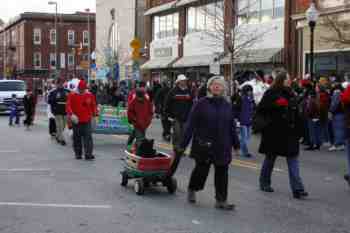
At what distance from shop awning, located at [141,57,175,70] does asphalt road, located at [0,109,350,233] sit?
102 ft

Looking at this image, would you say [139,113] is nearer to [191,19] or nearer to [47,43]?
[191,19]

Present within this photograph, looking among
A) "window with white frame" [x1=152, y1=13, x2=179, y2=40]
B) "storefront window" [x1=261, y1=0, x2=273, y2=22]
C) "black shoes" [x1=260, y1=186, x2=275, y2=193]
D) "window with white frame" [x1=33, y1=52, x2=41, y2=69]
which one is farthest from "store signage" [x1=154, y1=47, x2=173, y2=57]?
"window with white frame" [x1=33, y1=52, x2=41, y2=69]

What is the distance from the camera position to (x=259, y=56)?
32719mm

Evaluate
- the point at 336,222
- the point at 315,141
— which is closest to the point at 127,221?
the point at 336,222

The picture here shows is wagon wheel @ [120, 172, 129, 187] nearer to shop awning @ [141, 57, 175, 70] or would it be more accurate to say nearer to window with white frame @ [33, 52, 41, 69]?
shop awning @ [141, 57, 175, 70]

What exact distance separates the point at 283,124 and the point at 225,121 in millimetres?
1417

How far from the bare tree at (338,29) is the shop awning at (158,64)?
63.1 feet

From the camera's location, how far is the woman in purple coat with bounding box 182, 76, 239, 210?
334 inches

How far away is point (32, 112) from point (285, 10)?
13923 mm

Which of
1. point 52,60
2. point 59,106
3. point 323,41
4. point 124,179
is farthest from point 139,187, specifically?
point 52,60

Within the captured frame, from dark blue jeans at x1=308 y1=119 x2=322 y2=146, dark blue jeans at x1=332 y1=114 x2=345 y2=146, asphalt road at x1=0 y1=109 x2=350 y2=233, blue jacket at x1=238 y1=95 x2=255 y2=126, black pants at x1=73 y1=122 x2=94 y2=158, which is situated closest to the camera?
asphalt road at x1=0 y1=109 x2=350 y2=233

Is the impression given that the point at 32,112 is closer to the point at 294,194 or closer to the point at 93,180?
the point at 93,180

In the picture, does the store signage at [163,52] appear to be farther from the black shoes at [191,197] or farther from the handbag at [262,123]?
the black shoes at [191,197]

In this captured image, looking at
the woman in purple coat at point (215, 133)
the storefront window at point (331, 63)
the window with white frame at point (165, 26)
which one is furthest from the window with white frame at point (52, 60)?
the woman in purple coat at point (215, 133)
